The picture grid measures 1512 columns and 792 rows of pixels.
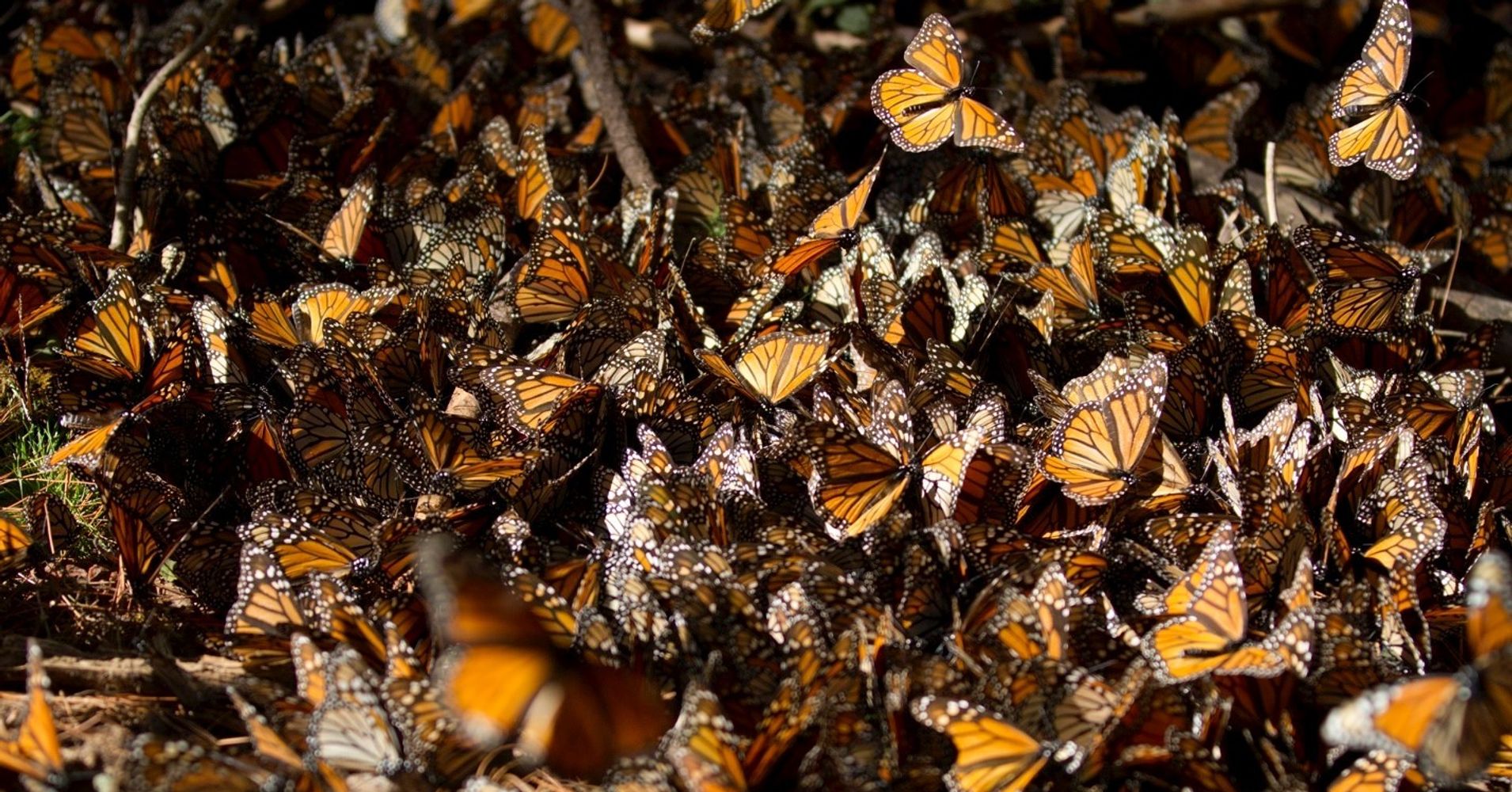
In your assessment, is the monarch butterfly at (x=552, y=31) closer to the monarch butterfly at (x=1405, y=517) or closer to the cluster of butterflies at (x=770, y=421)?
the cluster of butterflies at (x=770, y=421)

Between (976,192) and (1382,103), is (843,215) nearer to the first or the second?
(976,192)

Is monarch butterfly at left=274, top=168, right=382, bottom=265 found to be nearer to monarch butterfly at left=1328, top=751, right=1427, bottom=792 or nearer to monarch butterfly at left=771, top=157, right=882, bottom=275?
monarch butterfly at left=771, top=157, right=882, bottom=275

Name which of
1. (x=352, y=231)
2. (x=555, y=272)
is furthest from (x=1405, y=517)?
(x=352, y=231)

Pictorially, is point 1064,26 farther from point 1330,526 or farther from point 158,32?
point 158,32

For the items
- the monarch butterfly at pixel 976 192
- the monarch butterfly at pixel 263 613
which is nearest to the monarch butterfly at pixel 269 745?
the monarch butterfly at pixel 263 613

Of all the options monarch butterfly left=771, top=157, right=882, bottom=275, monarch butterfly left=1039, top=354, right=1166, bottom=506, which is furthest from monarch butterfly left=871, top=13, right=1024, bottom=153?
monarch butterfly left=1039, top=354, right=1166, bottom=506

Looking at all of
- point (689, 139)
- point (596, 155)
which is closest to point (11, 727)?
point (596, 155)
